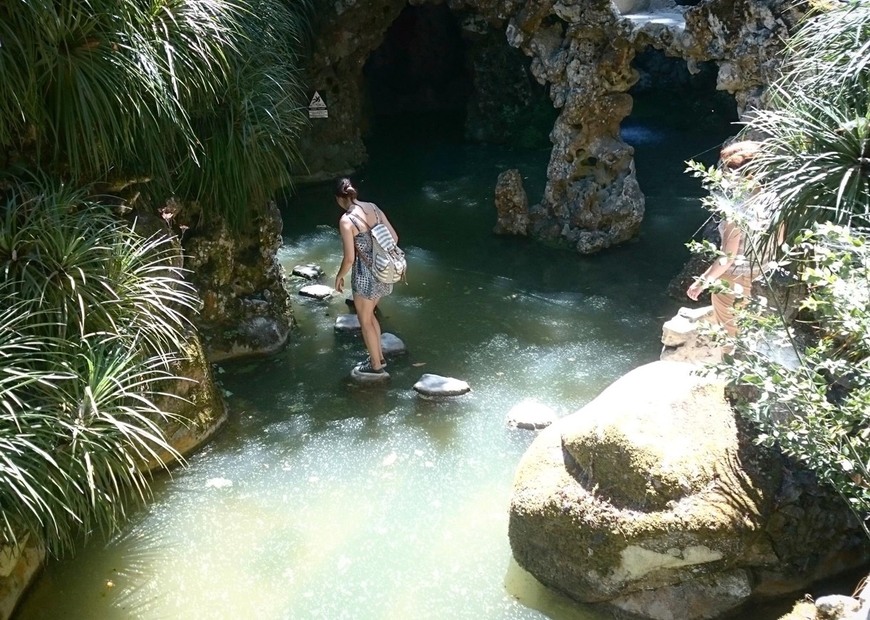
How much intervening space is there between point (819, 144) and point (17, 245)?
4173 mm

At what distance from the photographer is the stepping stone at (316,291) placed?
785 centimetres

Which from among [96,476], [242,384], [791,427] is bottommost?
[242,384]

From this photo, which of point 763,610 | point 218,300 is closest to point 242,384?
point 218,300

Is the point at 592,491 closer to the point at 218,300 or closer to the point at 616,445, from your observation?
the point at 616,445

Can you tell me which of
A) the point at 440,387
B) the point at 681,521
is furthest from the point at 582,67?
the point at 681,521

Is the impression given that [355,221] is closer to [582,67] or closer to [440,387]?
[440,387]

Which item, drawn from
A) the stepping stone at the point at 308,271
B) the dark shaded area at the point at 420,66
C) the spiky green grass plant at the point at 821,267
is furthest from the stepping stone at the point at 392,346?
the dark shaded area at the point at 420,66

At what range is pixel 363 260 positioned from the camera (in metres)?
6.08

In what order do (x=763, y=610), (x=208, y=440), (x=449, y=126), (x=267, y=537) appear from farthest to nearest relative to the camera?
(x=449, y=126) < (x=208, y=440) < (x=267, y=537) < (x=763, y=610)

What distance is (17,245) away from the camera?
4.43 m

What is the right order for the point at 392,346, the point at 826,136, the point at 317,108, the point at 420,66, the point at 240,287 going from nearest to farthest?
1. the point at 826,136
2. the point at 392,346
3. the point at 240,287
4. the point at 317,108
5. the point at 420,66

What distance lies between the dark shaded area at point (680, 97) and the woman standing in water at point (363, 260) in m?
8.21

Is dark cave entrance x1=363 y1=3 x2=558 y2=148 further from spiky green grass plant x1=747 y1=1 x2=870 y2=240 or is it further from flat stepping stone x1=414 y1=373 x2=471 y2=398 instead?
spiky green grass plant x1=747 y1=1 x2=870 y2=240

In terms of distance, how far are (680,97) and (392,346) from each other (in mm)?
9957
